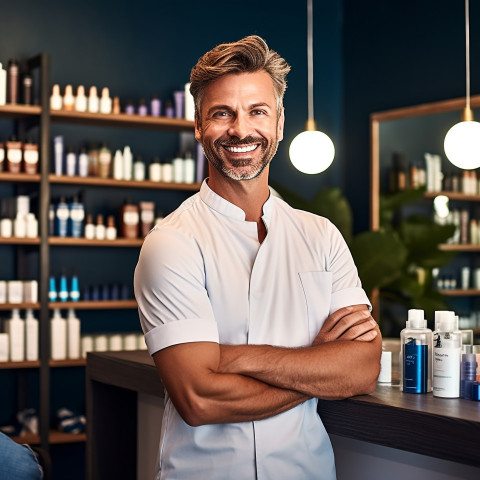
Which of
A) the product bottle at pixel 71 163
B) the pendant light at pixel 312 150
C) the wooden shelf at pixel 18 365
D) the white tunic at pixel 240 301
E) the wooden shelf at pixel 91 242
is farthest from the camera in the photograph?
the product bottle at pixel 71 163

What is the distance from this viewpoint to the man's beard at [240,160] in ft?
6.52

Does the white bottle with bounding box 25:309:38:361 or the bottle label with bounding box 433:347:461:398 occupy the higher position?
the bottle label with bounding box 433:347:461:398

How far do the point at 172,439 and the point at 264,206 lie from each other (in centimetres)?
61

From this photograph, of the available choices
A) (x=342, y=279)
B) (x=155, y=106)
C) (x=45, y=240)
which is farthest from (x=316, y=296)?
(x=155, y=106)

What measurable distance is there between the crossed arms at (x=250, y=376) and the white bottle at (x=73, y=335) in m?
3.30

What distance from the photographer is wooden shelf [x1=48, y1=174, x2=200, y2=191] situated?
5.02 m

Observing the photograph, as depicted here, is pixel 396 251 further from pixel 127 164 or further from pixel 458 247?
pixel 127 164

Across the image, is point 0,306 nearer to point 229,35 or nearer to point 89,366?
point 89,366

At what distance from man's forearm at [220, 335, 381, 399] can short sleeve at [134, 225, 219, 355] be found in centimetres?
8

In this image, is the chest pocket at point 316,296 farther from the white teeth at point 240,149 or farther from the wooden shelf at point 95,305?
the wooden shelf at point 95,305

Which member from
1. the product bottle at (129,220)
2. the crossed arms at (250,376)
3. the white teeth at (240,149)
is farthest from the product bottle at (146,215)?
the crossed arms at (250,376)

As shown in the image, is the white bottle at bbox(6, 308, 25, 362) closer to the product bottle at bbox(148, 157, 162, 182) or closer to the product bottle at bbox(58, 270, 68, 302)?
the product bottle at bbox(58, 270, 68, 302)

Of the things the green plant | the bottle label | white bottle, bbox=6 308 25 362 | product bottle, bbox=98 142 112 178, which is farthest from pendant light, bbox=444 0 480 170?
white bottle, bbox=6 308 25 362

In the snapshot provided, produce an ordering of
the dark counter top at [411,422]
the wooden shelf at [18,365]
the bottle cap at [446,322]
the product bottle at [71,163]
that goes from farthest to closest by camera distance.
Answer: the product bottle at [71,163] → the wooden shelf at [18,365] → the bottle cap at [446,322] → the dark counter top at [411,422]
